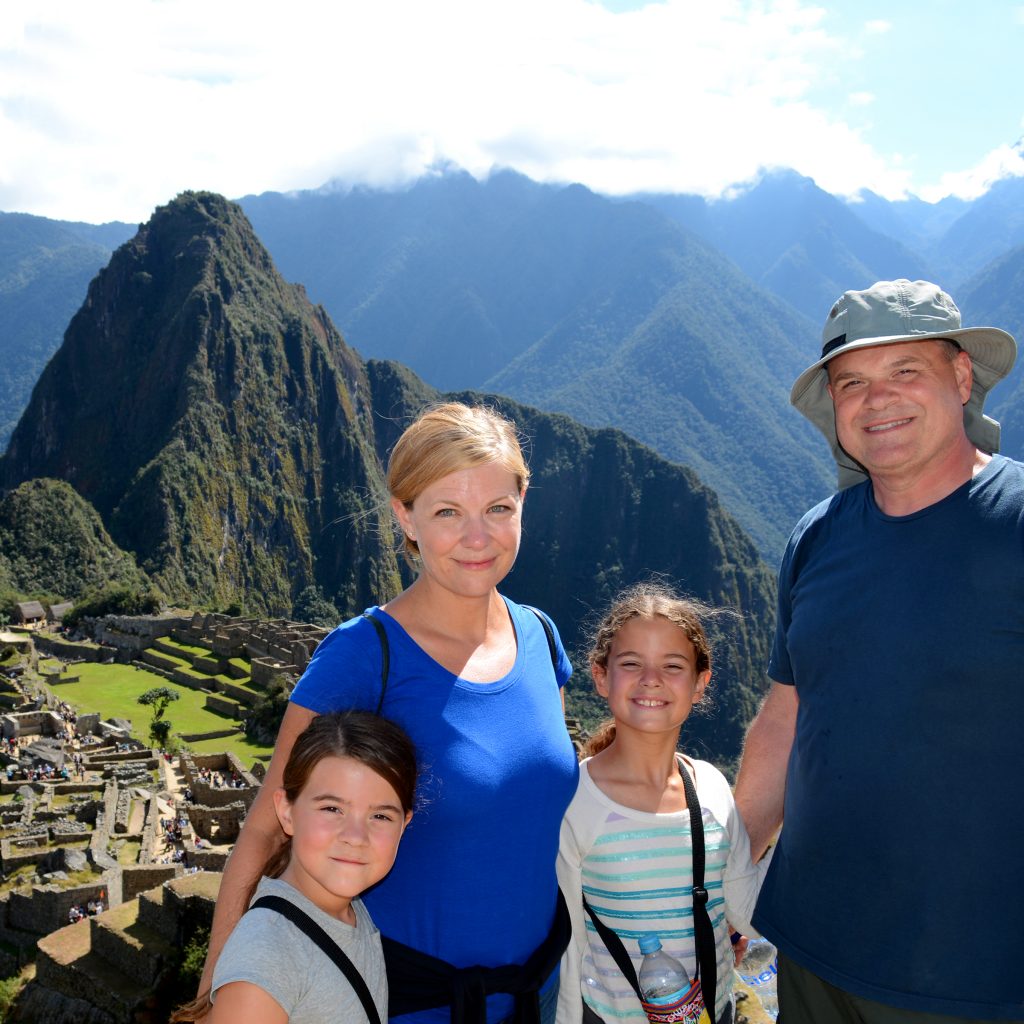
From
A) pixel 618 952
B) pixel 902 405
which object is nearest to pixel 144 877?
pixel 618 952

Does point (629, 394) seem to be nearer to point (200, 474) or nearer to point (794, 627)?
point (200, 474)

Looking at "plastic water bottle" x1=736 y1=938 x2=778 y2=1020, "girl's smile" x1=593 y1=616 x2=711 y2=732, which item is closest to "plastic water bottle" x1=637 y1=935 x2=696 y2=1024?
"girl's smile" x1=593 y1=616 x2=711 y2=732

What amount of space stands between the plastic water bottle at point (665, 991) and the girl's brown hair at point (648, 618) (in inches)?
31.3

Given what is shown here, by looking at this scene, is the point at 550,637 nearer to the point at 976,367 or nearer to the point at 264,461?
the point at 976,367

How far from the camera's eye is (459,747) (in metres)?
2.72

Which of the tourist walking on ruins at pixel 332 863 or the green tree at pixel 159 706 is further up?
the tourist walking on ruins at pixel 332 863

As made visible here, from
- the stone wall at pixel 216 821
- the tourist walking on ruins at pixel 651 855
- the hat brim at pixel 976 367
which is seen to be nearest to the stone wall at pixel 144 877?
→ the stone wall at pixel 216 821

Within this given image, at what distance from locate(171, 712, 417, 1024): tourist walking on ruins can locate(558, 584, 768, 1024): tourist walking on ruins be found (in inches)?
29.1

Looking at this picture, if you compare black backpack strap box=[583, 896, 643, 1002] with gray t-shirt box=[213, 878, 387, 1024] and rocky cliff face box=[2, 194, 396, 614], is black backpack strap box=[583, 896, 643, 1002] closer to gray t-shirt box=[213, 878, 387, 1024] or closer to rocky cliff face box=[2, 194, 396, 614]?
gray t-shirt box=[213, 878, 387, 1024]

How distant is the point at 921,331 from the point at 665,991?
215 cm

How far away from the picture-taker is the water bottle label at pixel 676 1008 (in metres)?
3.01

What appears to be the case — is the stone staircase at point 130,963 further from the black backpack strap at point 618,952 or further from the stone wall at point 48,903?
the black backpack strap at point 618,952

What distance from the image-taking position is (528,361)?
581 ft

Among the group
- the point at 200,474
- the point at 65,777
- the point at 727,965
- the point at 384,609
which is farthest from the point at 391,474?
the point at 200,474
